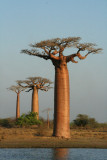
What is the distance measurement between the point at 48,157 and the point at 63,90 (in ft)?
20.9

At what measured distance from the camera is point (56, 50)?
19.0 m

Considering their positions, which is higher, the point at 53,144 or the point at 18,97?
the point at 18,97

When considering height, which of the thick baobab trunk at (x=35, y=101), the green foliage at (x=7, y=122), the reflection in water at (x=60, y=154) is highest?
the thick baobab trunk at (x=35, y=101)

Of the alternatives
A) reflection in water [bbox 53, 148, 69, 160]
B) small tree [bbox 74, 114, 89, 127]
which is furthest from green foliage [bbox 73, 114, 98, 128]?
reflection in water [bbox 53, 148, 69, 160]

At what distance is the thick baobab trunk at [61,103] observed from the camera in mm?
18516

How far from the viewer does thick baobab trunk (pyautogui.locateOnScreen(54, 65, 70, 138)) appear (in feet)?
60.7

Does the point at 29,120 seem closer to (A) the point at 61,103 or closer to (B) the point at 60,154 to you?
(A) the point at 61,103

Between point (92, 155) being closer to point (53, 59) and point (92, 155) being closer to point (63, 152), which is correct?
point (63, 152)

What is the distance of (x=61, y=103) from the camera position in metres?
18.5

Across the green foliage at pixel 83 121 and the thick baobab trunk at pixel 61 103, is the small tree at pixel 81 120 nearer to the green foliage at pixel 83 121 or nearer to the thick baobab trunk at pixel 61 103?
the green foliage at pixel 83 121

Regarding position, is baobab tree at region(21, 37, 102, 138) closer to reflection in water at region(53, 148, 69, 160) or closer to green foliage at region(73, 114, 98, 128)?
reflection in water at region(53, 148, 69, 160)

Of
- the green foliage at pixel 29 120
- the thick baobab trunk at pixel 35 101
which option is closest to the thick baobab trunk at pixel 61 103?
the green foliage at pixel 29 120

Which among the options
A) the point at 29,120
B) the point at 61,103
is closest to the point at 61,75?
the point at 61,103

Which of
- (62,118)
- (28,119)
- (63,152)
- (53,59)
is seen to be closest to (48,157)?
(63,152)
